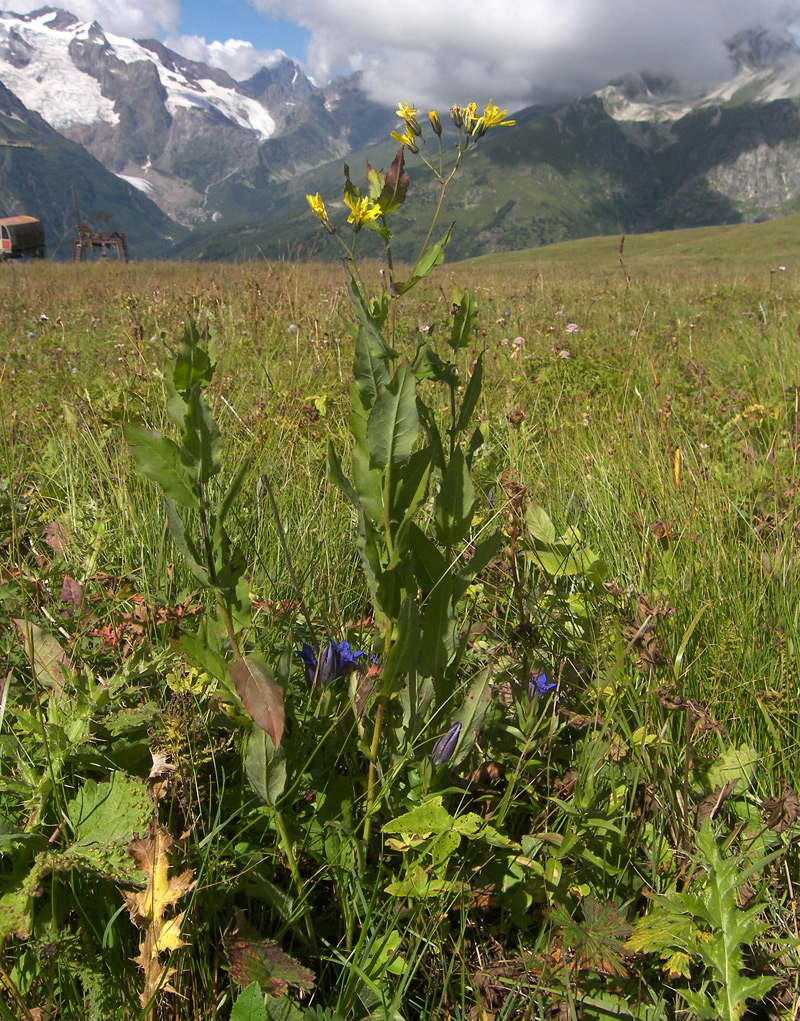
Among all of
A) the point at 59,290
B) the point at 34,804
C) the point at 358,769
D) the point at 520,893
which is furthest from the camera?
the point at 59,290

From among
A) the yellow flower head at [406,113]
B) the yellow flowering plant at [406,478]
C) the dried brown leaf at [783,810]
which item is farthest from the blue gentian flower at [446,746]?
the yellow flower head at [406,113]

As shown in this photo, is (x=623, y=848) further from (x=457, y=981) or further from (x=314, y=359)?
(x=314, y=359)

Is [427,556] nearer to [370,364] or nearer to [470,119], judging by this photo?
[370,364]

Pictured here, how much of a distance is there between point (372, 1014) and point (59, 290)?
31.2 feet

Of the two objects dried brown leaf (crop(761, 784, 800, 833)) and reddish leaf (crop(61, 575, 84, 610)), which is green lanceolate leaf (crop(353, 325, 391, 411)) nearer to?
reddish leaf (crop(61, 575, 84, 610))

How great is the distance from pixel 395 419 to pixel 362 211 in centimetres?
35

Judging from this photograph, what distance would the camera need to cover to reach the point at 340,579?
206 centimetres

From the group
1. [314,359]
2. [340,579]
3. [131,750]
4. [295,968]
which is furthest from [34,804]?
[314,359]

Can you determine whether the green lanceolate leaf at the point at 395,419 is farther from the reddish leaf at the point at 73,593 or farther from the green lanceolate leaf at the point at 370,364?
the reddish leaf at the point at 73,593

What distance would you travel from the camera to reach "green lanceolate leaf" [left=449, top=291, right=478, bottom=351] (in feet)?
3.96

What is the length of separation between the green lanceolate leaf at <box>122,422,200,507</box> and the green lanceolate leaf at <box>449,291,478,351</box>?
0.54 metres

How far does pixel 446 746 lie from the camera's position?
1252 millimetres

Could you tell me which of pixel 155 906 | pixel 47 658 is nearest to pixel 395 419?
pixel 155 906

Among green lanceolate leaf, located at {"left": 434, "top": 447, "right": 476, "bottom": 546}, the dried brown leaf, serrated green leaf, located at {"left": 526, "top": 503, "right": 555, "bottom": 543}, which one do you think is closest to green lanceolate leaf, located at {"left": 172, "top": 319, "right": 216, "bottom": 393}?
green lanceolate leaf, located at {"left": 434, "top": 447, "right": 476, "bottom": 546}
